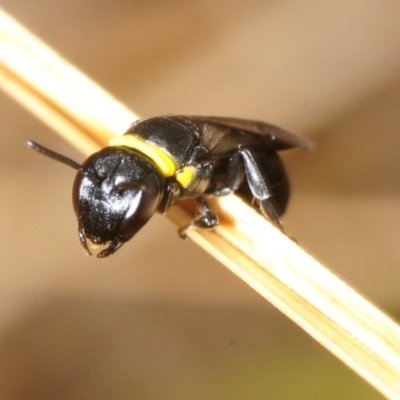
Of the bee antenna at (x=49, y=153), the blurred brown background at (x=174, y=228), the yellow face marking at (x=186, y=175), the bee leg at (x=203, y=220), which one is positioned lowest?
the blurred brown background at (x=174, y=228)

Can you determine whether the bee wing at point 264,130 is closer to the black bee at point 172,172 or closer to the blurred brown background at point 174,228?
the black bee at point 172,172

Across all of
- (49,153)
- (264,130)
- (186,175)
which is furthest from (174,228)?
(49,153)

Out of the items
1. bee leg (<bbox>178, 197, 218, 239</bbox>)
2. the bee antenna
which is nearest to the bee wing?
bee leg (<bbox>178, 197, 218, 239</bbox>)

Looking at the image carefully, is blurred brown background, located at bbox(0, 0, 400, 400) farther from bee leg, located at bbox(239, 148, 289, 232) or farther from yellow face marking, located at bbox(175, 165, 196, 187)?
yellow face marking, located at bbox(175, 165, 196, 187)

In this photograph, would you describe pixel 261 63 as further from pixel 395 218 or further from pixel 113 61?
pixel 395 218

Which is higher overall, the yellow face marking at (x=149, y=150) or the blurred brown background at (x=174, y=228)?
the yellow face marking at (x=149, y=150)

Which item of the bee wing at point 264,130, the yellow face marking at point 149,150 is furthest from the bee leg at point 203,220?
the bee wing at point 264,130
